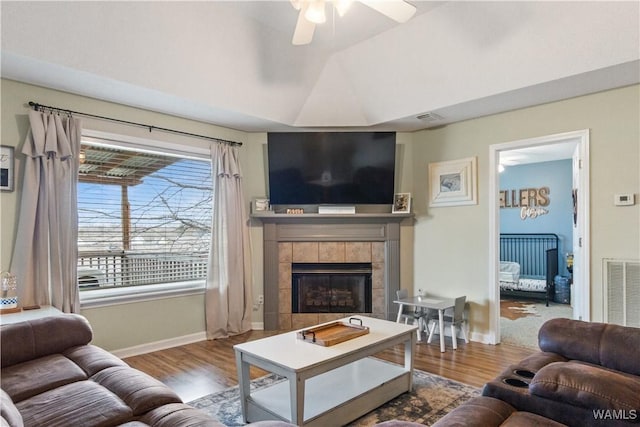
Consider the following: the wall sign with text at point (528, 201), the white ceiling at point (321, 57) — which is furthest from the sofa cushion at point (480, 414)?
the wall sign with text at point (528, 201)

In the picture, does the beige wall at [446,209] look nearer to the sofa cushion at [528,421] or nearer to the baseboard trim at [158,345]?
the baseboard trim at [158,345]

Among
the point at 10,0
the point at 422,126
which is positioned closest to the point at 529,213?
the point at 422,126

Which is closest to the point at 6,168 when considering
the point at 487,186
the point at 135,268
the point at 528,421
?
the point at 135,268

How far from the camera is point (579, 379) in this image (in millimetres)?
1511

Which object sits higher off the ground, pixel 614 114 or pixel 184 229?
pixel 614 114

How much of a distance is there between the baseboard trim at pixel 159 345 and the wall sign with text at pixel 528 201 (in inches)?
250

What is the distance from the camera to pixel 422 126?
4609 millimetres

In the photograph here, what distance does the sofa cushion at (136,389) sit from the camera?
1.71 metres

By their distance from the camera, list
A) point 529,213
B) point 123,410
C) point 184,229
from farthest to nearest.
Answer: point 529,213 → point 184,229 → point 123,410

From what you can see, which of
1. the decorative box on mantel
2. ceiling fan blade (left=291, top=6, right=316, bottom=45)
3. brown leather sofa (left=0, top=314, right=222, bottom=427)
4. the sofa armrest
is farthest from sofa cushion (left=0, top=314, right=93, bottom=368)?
the sofa armrest

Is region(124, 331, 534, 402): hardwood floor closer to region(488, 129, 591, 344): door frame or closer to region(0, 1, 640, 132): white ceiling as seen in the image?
region(488, 129, 591, 344): door frame

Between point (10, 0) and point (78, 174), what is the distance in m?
1.47

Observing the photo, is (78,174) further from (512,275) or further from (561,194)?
(561,194)

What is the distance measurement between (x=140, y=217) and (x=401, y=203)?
3.05 meters
